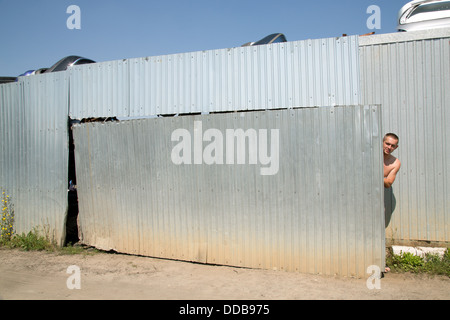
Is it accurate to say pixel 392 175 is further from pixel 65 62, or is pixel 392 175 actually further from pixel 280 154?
pixel 65 62

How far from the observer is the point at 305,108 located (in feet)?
16.2

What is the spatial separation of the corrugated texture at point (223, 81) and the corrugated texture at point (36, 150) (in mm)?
483

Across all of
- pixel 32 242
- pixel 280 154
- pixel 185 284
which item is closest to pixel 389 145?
pixel 280 154

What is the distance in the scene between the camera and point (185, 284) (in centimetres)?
478

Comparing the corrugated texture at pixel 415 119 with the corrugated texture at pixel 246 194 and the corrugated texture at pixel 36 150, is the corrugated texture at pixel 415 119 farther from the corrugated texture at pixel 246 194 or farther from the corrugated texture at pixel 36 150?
the corrugated texture at pixel 36 150

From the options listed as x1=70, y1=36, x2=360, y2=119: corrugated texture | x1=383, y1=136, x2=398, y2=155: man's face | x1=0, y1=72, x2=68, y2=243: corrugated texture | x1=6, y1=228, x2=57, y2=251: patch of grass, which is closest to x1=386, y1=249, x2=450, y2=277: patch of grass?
x1=383, y1=136, x2=398, y2=155: man's face

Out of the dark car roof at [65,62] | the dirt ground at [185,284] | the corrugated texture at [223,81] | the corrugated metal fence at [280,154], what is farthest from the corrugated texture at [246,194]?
the dark car roof at [65,62]

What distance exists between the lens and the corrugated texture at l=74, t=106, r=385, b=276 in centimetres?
464

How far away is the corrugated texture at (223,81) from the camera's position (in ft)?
16.8

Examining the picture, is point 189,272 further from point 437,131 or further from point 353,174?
point 437,131

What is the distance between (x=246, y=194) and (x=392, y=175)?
Result: 81.8 inches

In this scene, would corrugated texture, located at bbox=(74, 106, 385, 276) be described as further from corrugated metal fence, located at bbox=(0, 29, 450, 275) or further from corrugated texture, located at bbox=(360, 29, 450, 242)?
corrugated texture, located at bbox=(360, 29, 450, 242)

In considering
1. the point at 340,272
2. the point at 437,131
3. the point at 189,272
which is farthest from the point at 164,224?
the point at 437,131

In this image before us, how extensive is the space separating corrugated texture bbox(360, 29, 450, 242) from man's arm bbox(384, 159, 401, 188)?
32cm
